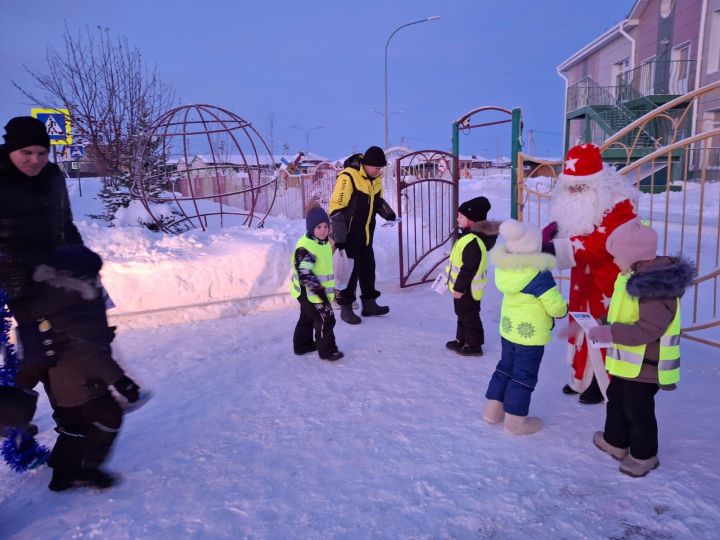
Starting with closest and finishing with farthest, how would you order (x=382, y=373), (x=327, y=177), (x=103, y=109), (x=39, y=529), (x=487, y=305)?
(x=39, y=529) → (x=382, y=373) → (x=487, y=305) → (x=103, y=109) → (x=327, y=177)

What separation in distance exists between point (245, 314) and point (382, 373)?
7.69 ft

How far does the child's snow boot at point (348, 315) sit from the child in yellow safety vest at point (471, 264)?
4.38 ft

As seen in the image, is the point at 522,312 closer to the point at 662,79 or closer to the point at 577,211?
the point at 577,211

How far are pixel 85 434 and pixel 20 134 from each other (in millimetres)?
1496

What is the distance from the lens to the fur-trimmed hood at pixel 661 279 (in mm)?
2221

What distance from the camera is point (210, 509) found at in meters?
2.32

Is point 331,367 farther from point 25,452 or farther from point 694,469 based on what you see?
point 694,469

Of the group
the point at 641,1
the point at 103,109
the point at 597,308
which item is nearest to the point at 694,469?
the point at 597,308

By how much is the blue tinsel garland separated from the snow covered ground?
0.12 metres

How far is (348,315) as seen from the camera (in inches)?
205

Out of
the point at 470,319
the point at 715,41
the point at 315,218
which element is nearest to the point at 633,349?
the point at 470,319

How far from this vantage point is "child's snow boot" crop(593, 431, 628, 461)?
8.52 ft

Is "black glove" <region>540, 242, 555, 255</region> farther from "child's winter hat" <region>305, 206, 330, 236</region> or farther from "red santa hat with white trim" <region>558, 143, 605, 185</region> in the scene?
"child's winter hat" <region>305, 206, 330, 236</region>

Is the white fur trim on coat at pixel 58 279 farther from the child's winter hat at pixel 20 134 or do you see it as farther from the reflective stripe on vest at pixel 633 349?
the reflective stripe on vest at pixel 633 349
